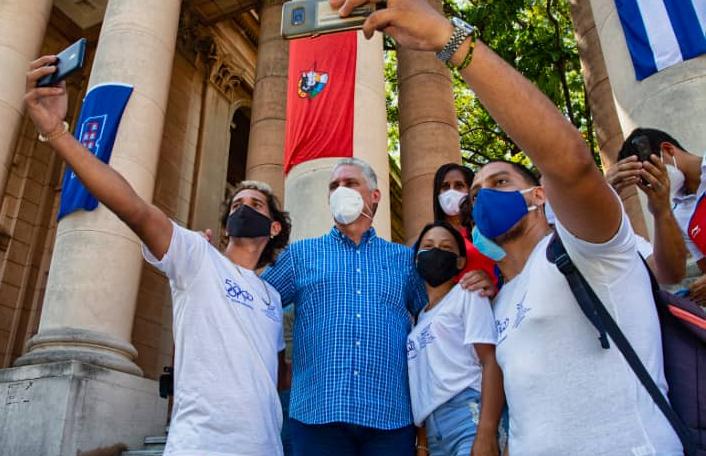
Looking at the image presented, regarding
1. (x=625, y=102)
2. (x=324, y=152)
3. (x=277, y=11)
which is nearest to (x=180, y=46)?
(x=277, y=11)

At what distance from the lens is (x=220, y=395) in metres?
2.71

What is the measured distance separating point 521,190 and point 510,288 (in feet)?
1.48

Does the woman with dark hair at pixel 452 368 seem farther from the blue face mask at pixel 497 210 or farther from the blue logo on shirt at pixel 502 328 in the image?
the blue face mask at pixel 497 210

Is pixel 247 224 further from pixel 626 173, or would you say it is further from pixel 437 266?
pixel 626 173

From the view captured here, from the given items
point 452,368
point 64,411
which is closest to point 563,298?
point 452,368

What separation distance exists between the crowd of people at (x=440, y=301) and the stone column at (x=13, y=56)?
25.1 ft

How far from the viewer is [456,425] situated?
9.50 feet

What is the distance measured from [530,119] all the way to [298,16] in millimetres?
944

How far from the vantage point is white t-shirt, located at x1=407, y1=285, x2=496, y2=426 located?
289cm

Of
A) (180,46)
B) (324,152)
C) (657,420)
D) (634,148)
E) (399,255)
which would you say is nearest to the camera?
(657,420)

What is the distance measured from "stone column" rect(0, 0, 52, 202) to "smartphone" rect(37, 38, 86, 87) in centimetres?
799

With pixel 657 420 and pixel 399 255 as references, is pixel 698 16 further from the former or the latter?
pixel 657 420

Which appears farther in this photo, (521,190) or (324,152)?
(324,152)

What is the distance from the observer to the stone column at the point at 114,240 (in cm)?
750
